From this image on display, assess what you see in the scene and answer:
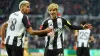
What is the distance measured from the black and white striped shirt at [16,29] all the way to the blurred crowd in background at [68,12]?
1884 cm

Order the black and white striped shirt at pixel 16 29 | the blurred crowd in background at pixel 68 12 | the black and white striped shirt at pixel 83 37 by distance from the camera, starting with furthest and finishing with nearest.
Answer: the blurred crowd in background at pixel 68 12
the black and white striped shirt at pixel 83 37
the black and white striped shirt at pixel 16 29

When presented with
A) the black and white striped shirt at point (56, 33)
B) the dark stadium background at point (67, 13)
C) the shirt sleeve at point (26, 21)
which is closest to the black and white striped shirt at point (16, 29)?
the shirt sleeve at point (26, 21)

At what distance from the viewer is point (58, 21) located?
386 inches

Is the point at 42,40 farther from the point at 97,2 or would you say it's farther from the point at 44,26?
the point at 44,26

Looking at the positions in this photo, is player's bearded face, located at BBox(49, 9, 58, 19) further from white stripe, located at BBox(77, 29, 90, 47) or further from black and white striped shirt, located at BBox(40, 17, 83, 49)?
white stripe, located at BBox(77, 29, 90, 47)

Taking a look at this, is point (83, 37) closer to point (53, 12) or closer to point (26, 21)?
point (53, 12)

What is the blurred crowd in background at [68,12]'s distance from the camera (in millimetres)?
29103

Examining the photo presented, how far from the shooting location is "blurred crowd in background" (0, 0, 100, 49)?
2910 centimetres

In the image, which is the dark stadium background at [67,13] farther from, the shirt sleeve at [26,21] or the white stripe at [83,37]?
the shirt sleeve at [26,21]

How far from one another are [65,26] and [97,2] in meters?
22.3

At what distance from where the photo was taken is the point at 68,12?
31.3m

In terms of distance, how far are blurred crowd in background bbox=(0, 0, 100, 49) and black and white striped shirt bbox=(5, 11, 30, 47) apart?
61.8 ft

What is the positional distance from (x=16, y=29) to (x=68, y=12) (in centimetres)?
2216

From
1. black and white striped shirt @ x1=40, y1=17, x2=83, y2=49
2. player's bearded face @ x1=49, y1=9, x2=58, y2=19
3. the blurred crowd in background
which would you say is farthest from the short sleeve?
the blurred crowd in background
